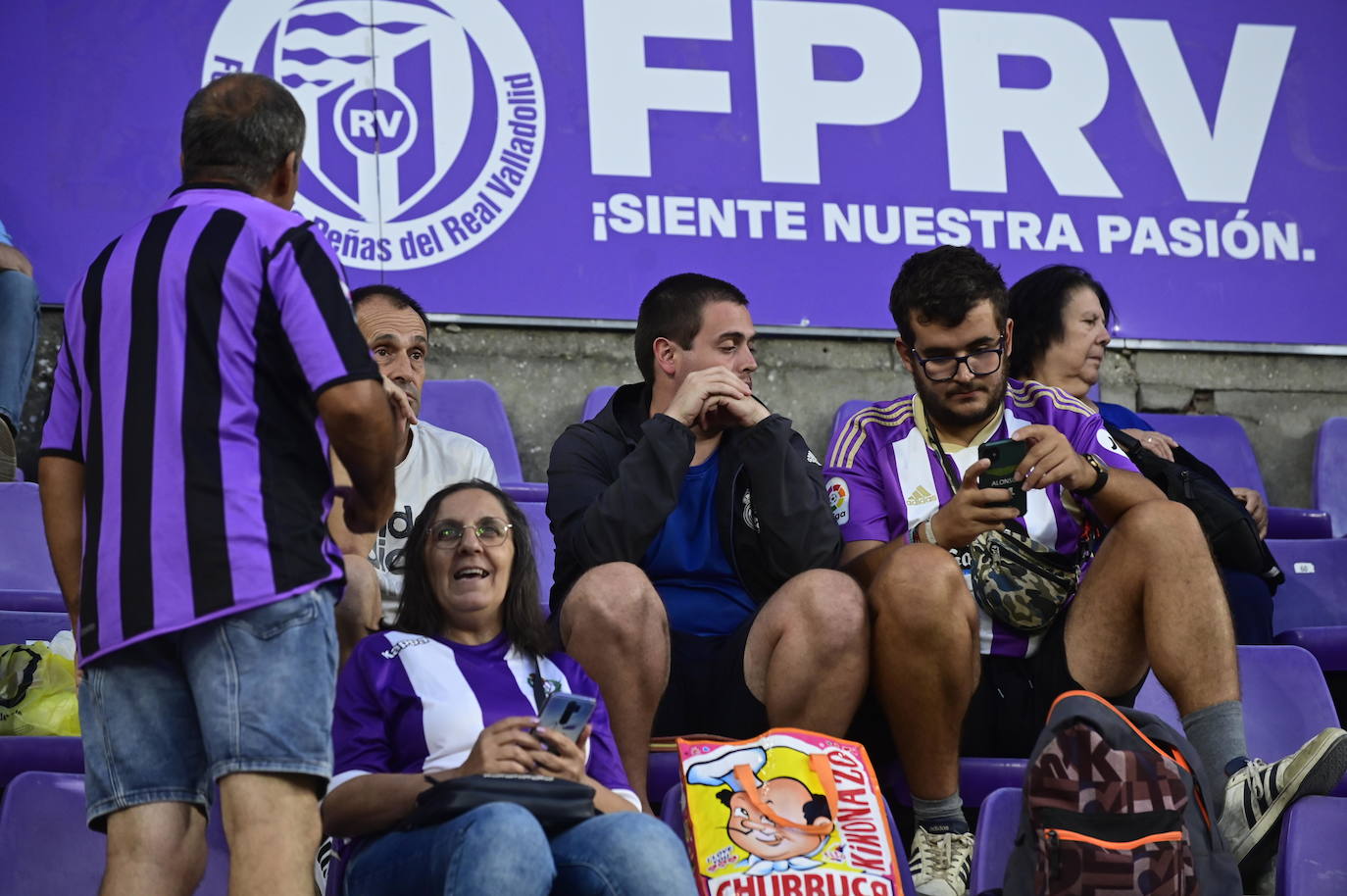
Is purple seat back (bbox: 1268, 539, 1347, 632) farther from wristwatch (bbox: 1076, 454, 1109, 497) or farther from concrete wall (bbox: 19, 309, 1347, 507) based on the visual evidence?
wristwatch (bbox: 1076, 454, 1109, 497)

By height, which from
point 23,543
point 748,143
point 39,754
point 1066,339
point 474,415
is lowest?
point 39,754

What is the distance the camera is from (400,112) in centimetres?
466

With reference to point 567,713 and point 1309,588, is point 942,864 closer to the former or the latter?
point 567,713

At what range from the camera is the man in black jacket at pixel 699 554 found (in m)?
2.81

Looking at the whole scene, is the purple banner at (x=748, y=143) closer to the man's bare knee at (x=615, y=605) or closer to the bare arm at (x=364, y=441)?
the man's bare knee at (x=615, y=605)

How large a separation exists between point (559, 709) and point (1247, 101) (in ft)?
12.0

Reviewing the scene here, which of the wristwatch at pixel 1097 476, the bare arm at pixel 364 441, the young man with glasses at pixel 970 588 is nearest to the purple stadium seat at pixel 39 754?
the bare arm at pixel 364 441

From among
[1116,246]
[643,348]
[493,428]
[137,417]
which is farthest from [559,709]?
[1116,246]

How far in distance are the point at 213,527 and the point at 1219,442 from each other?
11.6 ft

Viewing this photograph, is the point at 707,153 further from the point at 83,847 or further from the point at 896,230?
the point at 83,847

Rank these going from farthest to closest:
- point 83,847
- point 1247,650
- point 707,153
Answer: point 707,153 < point 1247,650 < point 83,847

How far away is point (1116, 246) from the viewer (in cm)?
504

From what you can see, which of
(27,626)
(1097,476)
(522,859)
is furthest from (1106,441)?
A: (27,626)

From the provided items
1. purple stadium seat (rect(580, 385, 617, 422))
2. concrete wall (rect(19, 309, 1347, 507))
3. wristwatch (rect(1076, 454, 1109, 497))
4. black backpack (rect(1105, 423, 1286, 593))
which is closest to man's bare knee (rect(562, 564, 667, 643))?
wristwatch (rect(1076, 454, 1109, 497))
